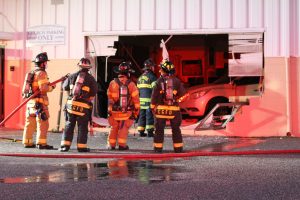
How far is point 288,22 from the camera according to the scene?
45.0ft

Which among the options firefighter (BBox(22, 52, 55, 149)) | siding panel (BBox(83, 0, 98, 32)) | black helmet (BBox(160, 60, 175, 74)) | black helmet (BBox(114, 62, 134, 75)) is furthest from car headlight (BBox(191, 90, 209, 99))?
firefighter (BBox(22, 52, 55, 149))

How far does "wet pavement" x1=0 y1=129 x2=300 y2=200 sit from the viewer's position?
5988 millimetres

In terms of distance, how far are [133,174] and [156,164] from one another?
114 cm

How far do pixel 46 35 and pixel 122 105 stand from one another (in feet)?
18.8

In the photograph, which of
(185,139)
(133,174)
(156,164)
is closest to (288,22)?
(185,139)

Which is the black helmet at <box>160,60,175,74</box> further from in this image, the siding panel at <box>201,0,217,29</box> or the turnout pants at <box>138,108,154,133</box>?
the siding panel at <box>201,0,217,29</box>

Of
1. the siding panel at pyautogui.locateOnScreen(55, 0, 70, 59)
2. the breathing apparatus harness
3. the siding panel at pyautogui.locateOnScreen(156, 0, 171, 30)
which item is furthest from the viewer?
the siding panel at pyautogui.locateOnScreen(55, 0, 70, 59)

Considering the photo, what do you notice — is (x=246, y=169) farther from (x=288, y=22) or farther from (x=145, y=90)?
(x=288, y=22)

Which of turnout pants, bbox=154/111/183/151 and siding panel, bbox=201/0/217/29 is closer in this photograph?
turnout pants, bbox=154/111/183/151

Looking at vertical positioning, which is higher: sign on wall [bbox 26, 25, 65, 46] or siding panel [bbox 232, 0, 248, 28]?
siding panel [bbox 232, 0, 248, 28]

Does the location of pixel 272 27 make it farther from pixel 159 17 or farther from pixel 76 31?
pixel 76 31

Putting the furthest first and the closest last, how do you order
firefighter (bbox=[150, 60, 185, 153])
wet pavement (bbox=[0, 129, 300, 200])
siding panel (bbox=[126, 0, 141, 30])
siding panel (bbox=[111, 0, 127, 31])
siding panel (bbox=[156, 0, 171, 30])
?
1. siding panel (bbox=[111, 0, 127, 31])
2. siding panel (bbox=[126, 0, 141, 30])
3. siding panel (bbox=[156, 0, 171, 30])
4. firefighter (bbox=[150, 60, 185, 153])
5. wet pavement (bbox=[0, 129, 300, 200])

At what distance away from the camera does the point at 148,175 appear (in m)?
7.33

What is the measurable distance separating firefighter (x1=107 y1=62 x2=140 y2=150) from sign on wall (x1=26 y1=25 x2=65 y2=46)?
5.01 meters
